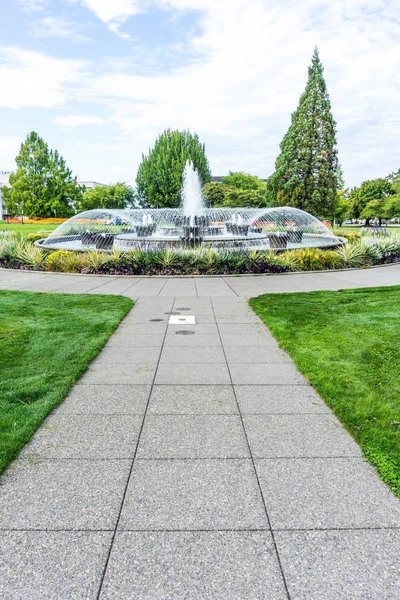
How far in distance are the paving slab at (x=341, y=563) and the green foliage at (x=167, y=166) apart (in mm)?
61848

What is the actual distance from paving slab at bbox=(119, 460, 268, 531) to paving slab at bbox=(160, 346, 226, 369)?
2436 mm

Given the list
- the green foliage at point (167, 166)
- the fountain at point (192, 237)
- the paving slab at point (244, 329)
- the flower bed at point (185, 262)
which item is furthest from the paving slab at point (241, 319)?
the green foliage at point (167, 166)

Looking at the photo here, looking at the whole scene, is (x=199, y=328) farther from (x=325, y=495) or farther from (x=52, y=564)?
(x=52, y=564)

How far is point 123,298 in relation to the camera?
1054cm

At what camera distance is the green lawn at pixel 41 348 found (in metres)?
4.28

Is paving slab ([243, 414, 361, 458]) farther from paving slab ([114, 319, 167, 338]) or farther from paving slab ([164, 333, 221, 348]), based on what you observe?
paving slab ([114, 319, 167, 338])

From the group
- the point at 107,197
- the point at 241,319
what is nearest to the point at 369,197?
the point at 107,197

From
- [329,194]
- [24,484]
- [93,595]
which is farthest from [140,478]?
[329,194]

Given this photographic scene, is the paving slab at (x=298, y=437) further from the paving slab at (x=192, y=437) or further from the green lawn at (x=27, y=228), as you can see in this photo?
the green lawn at (x=27, y=228)

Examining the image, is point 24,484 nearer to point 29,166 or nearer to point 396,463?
point 396,463

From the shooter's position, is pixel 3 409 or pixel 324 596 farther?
pixel 3 409

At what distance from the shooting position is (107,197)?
247ft

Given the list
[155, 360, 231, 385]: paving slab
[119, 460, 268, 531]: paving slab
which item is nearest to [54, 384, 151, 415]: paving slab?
[155, 360, 231, 385]: paving slab

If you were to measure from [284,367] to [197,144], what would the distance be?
64.9 meters
